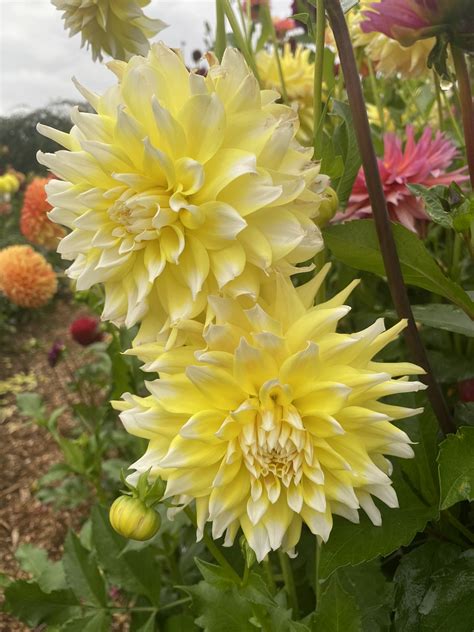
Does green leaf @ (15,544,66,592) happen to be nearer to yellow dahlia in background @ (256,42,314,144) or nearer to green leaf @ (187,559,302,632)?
green leaf @ (187,559,302,632)

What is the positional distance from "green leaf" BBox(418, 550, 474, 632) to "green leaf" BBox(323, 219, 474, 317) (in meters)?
0.20

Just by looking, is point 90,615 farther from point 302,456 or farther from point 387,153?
point 387,153

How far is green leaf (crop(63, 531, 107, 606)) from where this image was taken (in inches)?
30.2

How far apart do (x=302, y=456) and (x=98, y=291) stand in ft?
1.92

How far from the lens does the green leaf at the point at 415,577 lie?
1.58 feet

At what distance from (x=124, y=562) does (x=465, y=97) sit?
660mm

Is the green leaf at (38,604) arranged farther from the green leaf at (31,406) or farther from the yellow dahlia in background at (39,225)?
the yellow dahlia in background at (39,225)

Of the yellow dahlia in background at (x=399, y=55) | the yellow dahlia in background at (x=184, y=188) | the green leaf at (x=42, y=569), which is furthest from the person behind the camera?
the green leaf at (x=42, y=569)

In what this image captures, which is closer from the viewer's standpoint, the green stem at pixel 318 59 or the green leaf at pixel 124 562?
the green stem at pixel 318 59

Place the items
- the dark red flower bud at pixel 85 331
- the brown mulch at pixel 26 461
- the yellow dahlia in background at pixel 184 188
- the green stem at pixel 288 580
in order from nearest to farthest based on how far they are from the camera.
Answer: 1. the yellow dahlia in background at pixel 184 188
2. the green stem at pixel 288 580
3. the dark red flower bud at pixel 85 331
4. the brown mulch at pixel 26 461

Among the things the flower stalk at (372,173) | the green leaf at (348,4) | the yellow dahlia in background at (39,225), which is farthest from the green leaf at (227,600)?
the yellow dahlia in background at (39,225)

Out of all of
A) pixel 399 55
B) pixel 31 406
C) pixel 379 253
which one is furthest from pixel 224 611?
pixel 31 406

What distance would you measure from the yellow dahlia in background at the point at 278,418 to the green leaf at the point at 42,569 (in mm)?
720

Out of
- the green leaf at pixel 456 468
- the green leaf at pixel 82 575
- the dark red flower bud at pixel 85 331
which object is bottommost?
the dark red flower bud at pixel 85 331
